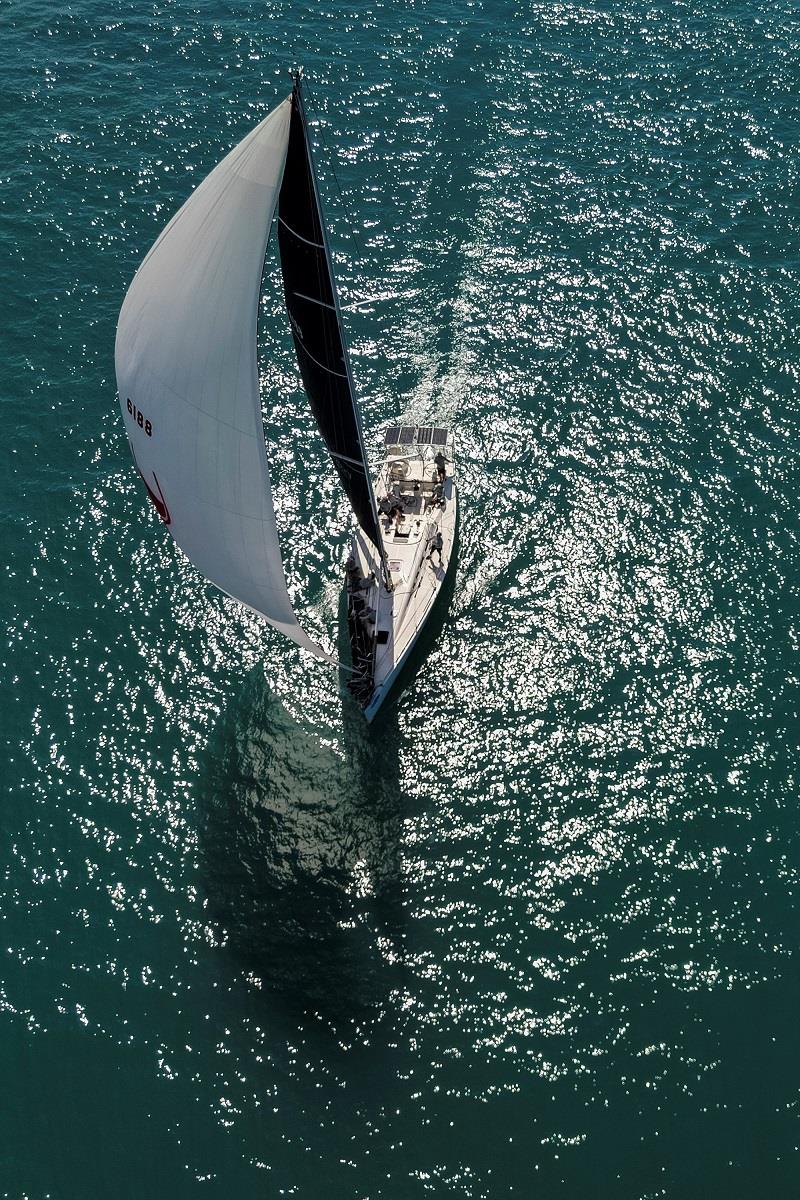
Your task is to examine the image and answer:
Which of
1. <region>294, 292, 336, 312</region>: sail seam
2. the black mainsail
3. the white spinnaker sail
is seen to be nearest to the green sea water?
Result: the black mainsail

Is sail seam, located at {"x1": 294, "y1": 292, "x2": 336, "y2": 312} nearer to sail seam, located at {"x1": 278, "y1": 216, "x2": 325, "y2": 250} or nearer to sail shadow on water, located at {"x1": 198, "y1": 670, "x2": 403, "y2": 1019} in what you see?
sail seam, located at {"x1": 278, "y1": 216, "x2": 325, "y2": 250}

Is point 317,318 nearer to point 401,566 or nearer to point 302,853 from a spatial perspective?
point 401,566

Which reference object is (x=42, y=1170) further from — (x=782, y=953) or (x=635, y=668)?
(x=635, y=668)

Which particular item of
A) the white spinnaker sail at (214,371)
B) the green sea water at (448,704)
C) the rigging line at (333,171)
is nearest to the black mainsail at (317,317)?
the white spinnaker sail at (214,371)

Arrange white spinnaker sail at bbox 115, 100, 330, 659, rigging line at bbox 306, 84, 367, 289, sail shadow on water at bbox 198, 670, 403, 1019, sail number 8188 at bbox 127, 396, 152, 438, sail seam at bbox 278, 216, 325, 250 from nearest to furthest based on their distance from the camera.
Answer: white spinnaker sail at bbox 115, 100, 330, 659 → sail seam at bbox 278, 216, 325, 250 → sail number 8188 at bbox 127, 396, 152, 438 → sail shadow on water at bbox 198, 670, 403, 1019 → rigging line at bbox 306, 84, 367, 289

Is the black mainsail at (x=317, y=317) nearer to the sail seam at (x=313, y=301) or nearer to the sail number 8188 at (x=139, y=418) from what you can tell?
the sail seam at (x=313, y=301)

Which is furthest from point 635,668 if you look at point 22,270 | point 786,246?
point 22,270

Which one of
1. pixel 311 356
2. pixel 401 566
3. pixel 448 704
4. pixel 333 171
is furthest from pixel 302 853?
pixel 333 171

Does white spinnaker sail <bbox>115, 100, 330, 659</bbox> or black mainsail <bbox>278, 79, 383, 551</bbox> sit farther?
black mainsail <bbox>278, 79, 383, 551</bbox>
